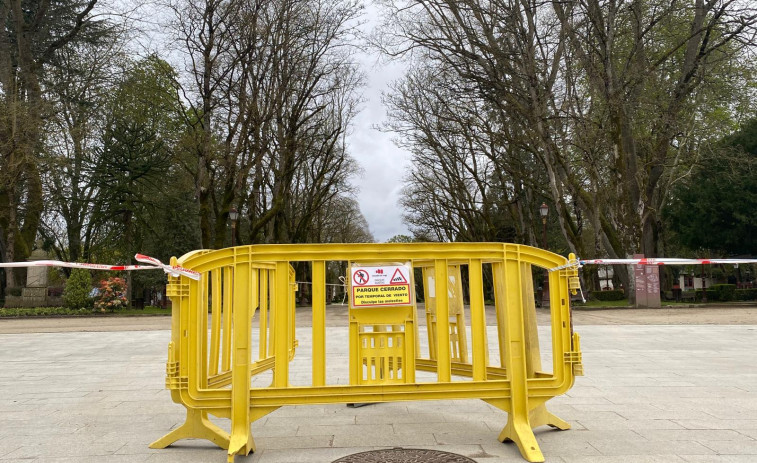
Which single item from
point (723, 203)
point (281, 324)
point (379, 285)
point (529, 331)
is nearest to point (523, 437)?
point (529, 331)

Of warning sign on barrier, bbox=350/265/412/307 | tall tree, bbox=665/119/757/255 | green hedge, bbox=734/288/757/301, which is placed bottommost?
green hedge, bbox=734/288/757/301

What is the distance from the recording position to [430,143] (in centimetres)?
3369

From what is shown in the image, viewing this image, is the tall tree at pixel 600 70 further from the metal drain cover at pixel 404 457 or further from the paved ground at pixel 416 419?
the metal drain cover at pixel 404 457

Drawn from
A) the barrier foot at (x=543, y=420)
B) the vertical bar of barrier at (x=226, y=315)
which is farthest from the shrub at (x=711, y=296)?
the vertical bar of barrier at (x=226, y=315)

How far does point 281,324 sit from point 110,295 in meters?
26.0

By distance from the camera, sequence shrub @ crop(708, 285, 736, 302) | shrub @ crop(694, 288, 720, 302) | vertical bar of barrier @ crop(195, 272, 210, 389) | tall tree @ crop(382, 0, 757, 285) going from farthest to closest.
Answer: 1. shrub @ crop(694, 288, 720, 302)
2. shrub @ crop(708, 285, 736, 302)
3. tall tree @ crop(382, 0, 757, 285)
4. vertical bar of barrier @ crop(195, 272, 210, 389)

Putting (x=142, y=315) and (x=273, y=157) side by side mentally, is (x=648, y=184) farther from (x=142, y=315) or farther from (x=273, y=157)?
(x=142, y=315)

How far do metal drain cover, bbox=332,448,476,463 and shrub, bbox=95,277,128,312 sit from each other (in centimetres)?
2617

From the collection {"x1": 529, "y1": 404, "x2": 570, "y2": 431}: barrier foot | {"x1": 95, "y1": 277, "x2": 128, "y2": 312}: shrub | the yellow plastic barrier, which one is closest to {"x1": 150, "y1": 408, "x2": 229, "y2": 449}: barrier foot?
the yellow plastic barrier

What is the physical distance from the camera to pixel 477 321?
486 centimetres

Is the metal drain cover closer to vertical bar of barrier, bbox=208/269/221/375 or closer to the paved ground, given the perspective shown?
the paved ground

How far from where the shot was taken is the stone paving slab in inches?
179

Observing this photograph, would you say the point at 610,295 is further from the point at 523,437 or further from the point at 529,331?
the point at 523,437

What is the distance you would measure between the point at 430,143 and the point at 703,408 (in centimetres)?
2860
